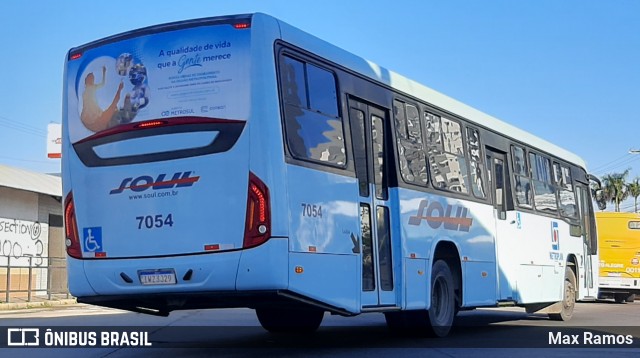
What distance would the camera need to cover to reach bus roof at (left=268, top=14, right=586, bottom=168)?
9070mm

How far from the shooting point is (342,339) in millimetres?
12078

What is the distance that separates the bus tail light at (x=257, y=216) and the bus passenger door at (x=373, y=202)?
179cm

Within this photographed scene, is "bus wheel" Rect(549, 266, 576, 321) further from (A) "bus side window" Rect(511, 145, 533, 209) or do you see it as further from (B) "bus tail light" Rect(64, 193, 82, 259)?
(B) "bus tail light" Rect(64, 193, 82, 259)

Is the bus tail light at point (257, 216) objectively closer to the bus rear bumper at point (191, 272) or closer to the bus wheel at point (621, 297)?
the bus rear bumper at point (191, 272)

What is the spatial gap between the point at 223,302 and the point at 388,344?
11.0ft

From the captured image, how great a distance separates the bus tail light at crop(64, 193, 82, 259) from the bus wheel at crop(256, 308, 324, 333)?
3.80m

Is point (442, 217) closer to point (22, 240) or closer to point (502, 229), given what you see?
point (502, 229)

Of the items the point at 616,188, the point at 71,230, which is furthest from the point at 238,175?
the point at 616,188

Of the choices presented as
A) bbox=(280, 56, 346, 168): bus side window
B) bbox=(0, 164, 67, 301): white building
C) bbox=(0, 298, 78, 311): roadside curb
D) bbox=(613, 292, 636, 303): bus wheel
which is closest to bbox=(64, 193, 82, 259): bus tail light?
bbox=(280, 56, 346, 168): bus side window

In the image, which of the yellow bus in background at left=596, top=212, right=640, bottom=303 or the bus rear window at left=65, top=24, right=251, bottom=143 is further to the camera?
the yellow bus in background at left=596, top=212, right=640, bottom=303

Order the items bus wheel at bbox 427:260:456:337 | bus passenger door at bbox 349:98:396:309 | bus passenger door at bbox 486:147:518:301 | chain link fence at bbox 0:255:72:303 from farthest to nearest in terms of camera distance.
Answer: chain link fence at bbox 0:255:72:303
bus passenger door at bbox 486:147:518:301
bus wheel at bbox 427:260:456:337
bus passenger door at bbox 349:98:396:309

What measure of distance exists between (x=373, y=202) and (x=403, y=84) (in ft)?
6.79

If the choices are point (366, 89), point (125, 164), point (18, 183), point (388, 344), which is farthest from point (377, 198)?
point (18, 183)

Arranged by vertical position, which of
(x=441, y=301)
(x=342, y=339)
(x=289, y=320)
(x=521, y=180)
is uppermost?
(x=521, y=180)
